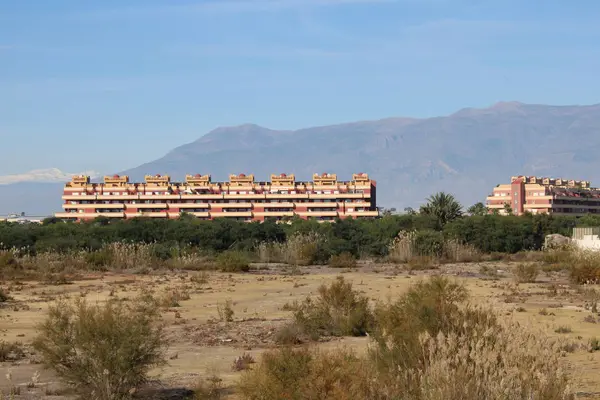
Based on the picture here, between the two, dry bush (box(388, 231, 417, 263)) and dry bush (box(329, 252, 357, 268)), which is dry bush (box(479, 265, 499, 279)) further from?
dry bush (box(388, 231, 417, 263))

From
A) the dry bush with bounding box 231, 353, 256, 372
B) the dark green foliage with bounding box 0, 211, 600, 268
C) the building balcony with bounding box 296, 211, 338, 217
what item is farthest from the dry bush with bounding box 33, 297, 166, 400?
the building balcony with bounding box 296, 211, 338, 217

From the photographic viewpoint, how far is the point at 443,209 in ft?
303

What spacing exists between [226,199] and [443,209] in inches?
3743

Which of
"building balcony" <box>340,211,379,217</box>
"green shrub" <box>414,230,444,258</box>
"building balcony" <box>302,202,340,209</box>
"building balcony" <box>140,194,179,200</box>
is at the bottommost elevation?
"green shrub" <box>414,230,444,258</box>

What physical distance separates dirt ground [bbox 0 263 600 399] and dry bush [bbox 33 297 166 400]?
82 centimetres

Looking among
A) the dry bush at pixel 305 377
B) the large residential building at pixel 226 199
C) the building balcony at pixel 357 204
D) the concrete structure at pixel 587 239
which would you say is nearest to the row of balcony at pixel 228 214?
the large residential building at pixel 226 199

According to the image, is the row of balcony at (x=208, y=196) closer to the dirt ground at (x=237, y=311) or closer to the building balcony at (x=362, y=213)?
the building balcony at (x=362, y=213)

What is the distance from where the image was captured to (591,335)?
77.5 feet

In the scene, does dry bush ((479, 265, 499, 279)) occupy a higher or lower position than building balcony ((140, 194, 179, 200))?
lower

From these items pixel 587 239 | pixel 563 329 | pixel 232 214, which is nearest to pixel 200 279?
pixel 563 329

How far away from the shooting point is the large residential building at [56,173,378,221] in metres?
180

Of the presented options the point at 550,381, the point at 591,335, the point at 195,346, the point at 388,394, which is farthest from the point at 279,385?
the point at 591,335

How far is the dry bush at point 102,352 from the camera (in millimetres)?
14148

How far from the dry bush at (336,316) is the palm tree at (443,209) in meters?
65.0
